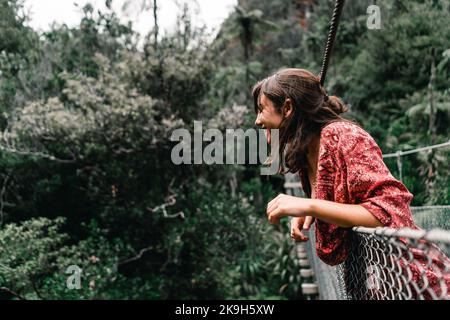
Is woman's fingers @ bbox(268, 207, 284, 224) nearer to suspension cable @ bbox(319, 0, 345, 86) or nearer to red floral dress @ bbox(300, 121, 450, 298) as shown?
red floral dress @ bbox(300, 121, 450, 298)

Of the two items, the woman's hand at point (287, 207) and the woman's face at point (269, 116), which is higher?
the woman's face at point (269, 116)

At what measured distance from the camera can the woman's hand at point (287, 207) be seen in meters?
0.84

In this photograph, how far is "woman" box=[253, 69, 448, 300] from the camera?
2.76ft

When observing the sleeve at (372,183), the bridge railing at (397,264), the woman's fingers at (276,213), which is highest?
the sleeve at (372,183)

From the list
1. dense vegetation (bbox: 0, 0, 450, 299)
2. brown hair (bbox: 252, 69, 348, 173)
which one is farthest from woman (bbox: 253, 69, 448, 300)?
dense vegetation (bbox: 0, 0, 450, 299)

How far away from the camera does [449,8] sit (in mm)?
9461

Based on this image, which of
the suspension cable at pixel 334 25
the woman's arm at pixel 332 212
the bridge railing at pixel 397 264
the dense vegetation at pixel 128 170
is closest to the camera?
the bridge railing at pixel 397 264

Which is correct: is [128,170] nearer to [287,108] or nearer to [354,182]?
[287,108]

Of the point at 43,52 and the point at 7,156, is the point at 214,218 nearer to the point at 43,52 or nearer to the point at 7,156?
the point at 7,156

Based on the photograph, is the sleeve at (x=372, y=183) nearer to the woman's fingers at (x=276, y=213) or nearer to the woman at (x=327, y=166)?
the woman at (x=327, y=166)

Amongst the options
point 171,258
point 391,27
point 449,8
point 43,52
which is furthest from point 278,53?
point 171,258

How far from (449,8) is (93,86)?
24.1 ft

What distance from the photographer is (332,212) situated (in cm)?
82

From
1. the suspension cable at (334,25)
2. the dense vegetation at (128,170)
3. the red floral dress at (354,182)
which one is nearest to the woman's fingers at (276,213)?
the red floral dress at (354,182)
